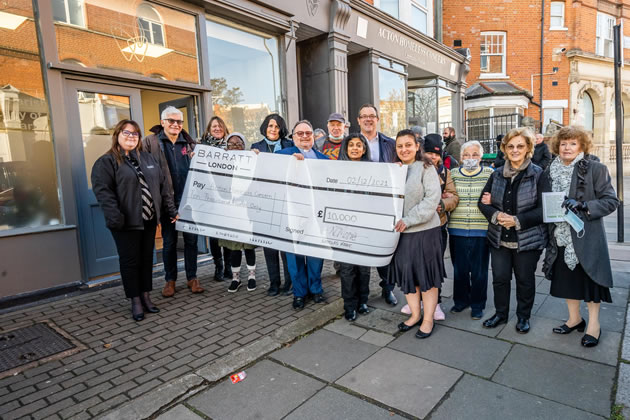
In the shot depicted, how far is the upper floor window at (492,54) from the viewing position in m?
20.5

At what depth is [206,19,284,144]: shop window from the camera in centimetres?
662

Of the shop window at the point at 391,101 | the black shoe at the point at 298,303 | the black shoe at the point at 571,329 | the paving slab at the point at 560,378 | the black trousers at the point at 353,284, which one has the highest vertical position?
the shop window at the point at 391,101

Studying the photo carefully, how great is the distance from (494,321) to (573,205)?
4.00 feet

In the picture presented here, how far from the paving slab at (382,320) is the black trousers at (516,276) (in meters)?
0.90

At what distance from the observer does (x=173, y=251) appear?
471 centimetres

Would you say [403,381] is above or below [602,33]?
below

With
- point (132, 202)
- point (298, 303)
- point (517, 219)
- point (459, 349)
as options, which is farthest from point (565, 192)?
point (132, 202)

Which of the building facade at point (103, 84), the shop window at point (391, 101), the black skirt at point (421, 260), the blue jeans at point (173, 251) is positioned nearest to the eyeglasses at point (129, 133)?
the blue jeans at point (173, 251)

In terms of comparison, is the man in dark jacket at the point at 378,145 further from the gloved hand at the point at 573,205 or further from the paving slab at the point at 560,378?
the gloved hand at the point at 573,205

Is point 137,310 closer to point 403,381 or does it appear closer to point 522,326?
point 403,381

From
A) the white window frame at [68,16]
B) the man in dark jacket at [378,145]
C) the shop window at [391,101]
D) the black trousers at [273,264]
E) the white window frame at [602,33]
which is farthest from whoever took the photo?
the white window frame at [602,33]

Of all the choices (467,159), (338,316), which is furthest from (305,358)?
(467,159)

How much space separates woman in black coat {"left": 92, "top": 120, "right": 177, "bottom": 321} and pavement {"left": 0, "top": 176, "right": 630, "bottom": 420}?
0.40m

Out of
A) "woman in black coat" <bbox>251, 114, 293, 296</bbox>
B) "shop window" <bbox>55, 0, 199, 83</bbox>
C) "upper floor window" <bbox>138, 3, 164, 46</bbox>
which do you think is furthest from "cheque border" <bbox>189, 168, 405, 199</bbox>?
"upper floor window" <bbox>138, 3, 164, 46</bbox>
